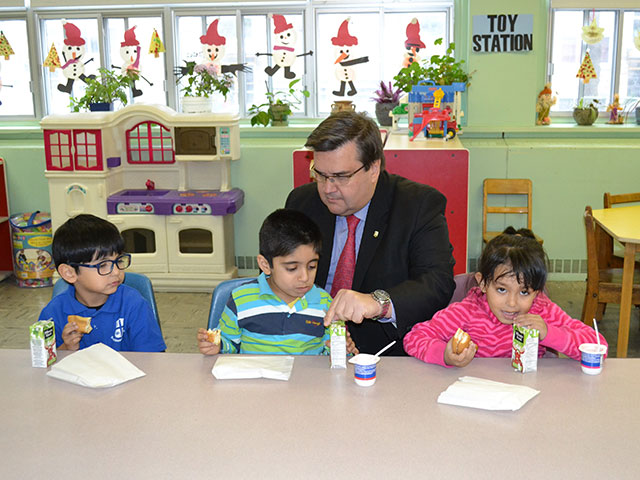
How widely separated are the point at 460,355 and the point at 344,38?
4.34m

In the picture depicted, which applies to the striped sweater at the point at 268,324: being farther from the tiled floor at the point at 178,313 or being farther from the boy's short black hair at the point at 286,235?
the tiled floor at the point at 178,313

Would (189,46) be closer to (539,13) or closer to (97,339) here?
(539,13)

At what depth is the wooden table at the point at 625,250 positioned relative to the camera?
11.2 ft

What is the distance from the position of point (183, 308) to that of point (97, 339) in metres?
2.69

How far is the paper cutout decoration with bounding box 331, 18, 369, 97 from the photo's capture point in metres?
5.63

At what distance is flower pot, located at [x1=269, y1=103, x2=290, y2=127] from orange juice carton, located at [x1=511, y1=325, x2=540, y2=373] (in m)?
4.17

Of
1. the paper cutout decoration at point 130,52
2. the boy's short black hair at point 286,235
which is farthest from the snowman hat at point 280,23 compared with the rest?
the boy's short black hair at point 286,235

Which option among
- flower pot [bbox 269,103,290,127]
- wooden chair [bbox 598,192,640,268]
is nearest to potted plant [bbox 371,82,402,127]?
flower pot [bbox 269,103,290,127]

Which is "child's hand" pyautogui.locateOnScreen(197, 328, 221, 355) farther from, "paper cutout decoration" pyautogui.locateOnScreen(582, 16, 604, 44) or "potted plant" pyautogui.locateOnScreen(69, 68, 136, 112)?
"paper cutout decoration" pyautogui.locateOnScreen(582, 16, 604, 44)

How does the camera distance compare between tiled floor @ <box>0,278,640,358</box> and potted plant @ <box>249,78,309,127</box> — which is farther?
potted plant @ <box>249,78,309,127</box>

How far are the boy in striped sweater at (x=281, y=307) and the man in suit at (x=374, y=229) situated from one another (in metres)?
0.16

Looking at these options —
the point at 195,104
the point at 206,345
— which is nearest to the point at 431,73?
the point at 195,104

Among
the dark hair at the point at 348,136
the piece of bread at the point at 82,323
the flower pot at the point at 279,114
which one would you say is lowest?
the piece of bread at the point at 82,323

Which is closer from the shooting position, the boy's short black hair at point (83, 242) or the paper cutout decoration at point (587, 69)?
the boy's short black hair at point (83, 242)
